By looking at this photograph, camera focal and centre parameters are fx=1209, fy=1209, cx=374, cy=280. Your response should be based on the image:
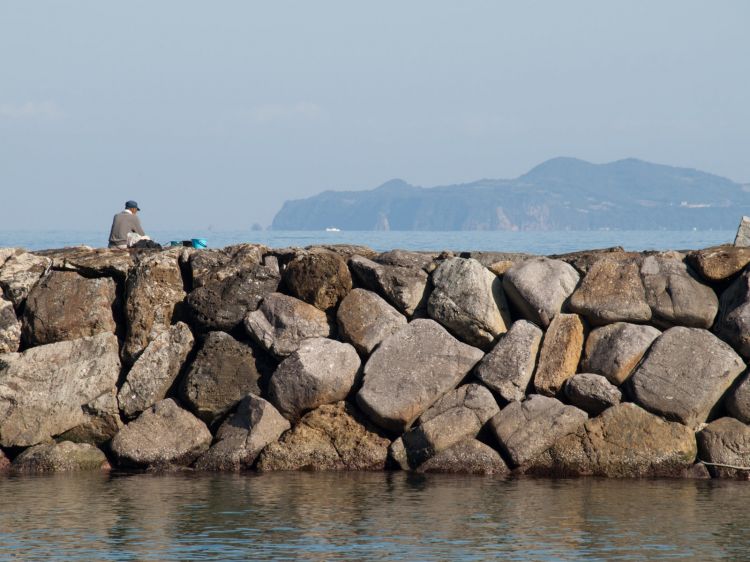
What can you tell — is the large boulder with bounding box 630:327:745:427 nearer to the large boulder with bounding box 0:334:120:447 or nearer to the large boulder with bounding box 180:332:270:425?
the large boulder with bounding box 180:332:270:425

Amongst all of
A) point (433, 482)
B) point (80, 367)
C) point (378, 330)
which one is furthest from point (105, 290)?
point (433, 482)

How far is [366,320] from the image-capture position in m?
21.7

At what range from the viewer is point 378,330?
2162 centimetres

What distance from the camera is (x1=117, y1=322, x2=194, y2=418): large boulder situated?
21688 millimetres

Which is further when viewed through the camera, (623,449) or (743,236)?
(743,236)

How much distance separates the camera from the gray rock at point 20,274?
2303 centimetres

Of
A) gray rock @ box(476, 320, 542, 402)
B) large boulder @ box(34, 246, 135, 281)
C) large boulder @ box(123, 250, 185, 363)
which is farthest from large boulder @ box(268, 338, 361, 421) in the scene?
large boulder @ box(34, 246, 135, 281)

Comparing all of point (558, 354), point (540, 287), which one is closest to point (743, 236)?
point (540, 287)

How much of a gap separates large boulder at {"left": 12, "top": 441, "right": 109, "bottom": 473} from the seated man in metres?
6.33

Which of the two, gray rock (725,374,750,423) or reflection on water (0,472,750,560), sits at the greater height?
gray rock (725,374,750,423)

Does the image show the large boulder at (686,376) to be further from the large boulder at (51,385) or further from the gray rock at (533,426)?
the large boulder at (51,385)

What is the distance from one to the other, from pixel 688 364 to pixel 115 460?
10.0 meters

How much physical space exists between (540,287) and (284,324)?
4.62 m

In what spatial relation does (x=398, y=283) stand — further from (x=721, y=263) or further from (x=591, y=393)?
(x=721, y=263)
